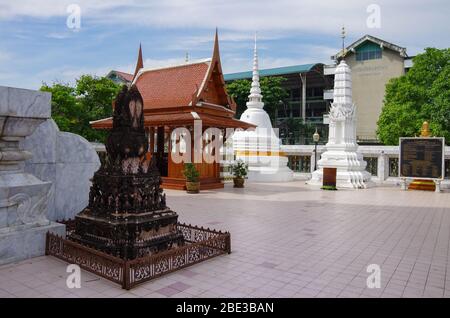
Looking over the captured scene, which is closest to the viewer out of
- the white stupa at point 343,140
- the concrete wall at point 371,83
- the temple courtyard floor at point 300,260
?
the temple courtyard floor at point 300,260

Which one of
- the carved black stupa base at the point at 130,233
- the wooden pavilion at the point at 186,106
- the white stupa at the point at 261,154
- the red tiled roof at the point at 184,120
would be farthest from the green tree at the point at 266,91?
the carved black stupa base at the point at 130,233

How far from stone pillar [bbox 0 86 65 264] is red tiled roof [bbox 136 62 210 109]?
1087cm

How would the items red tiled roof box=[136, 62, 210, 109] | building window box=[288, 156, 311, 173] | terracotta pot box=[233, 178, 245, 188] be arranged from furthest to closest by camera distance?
building window box=[288, 156, 311, 173]
terracotta pot box=[233, 178, 245, 188]
red tiled roof box=[136, 62, 210, 109]

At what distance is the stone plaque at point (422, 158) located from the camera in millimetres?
18219

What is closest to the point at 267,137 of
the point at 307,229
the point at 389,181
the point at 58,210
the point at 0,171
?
the point at 389,181

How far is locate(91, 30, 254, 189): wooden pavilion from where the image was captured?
56.3ft

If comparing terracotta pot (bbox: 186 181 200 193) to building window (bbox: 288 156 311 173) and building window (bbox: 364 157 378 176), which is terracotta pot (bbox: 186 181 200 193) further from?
building window (bbox: 364 157 378 176)

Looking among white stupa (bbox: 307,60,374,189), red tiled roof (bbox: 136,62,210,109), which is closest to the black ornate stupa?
red tiled roof (bbox: 136,62,210,109)

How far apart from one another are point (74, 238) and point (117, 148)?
181 cm

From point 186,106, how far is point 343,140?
8924 mm

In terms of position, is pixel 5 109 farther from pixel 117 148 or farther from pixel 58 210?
pixel 58 210

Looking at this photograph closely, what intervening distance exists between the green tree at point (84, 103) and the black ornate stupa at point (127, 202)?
797 inches

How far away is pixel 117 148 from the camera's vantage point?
6734mm

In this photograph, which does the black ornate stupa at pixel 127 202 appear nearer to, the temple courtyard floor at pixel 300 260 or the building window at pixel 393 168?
the temple courtyard floor at pixel 300 260
